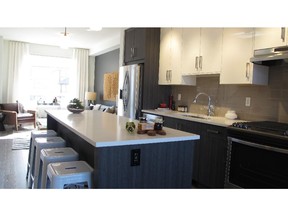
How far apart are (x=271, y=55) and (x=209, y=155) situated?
1375 millimetres

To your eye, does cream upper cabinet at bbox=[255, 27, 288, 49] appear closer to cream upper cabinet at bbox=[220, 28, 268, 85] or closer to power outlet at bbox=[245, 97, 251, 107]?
cream upper cabinet at bbox=[220, 28, 268, 85]

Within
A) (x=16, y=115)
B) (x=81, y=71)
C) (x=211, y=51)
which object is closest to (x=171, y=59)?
(x=211, y=51)

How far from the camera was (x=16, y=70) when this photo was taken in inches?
338

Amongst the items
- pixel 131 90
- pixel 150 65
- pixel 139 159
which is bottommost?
pixel 139 159

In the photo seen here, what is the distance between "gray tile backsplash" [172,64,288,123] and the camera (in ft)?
9.75

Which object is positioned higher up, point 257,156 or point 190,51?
point 190,51

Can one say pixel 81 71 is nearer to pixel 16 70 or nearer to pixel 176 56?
pixel 16 70

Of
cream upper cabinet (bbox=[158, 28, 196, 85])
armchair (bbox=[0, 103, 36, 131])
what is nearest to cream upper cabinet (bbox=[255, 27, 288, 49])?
cream upper cabinet (bbox=[158, 28, 196, 85])
